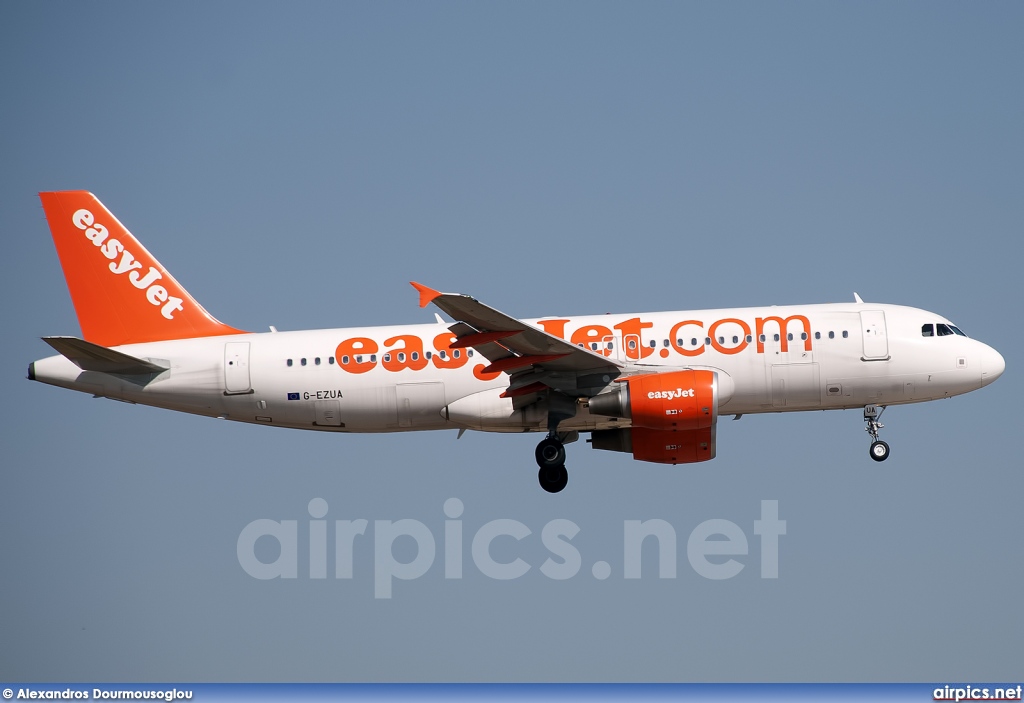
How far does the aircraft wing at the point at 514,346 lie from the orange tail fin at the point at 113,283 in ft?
30.2

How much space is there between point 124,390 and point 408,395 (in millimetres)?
8621

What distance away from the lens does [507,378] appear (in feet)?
136

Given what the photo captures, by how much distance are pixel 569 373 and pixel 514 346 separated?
6.60 feet

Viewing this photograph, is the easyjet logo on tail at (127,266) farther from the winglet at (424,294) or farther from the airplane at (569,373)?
the winglet at (424,294)

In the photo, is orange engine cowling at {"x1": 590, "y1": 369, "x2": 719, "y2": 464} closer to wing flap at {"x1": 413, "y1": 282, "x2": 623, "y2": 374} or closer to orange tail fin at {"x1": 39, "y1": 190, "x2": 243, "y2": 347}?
wing flap at {"x1": 413, "y1": 282, "x2": 623, "y2": 374}

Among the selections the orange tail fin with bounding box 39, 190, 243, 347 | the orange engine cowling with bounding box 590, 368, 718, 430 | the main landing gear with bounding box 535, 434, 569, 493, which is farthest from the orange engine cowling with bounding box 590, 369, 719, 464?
the orange tail fin with bounding box 39, 190, 243, 347

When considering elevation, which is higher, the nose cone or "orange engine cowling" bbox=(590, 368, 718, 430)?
the nose cone

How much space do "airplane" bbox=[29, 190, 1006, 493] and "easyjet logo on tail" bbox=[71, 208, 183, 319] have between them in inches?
56.2

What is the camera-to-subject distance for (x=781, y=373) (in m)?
40.5

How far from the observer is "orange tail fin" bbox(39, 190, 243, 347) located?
44281 mm

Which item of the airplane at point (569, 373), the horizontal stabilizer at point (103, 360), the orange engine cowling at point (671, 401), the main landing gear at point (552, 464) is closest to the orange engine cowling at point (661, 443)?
the airplane at point (569, 373)

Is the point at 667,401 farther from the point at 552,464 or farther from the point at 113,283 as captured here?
the point at 113,283

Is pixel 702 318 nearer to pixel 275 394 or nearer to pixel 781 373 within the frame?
pixel 781 373

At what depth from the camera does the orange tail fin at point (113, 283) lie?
44.3 m
